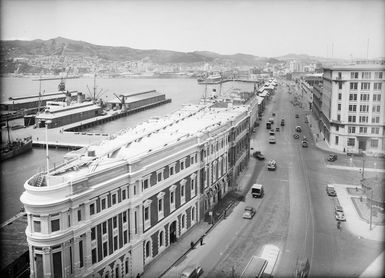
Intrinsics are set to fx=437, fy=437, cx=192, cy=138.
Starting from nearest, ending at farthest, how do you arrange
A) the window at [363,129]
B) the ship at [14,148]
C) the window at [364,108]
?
the window at [364,108] < the window at [363,129] < the ship at [14,148]

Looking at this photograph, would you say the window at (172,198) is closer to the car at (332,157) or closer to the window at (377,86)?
Answer: the car at (332,157)

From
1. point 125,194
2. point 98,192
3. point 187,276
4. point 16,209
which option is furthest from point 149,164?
point 16,209

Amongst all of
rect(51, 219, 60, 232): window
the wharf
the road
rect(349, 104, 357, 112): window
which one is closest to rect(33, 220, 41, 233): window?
rect(51, 219, 60, 232): window

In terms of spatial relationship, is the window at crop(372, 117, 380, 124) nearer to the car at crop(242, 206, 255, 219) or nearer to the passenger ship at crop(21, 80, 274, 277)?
the passenger ship at crop(21, 80, 274, 277)

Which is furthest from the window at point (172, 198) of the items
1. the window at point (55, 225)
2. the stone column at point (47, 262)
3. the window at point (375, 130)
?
the window at point (375, 130)

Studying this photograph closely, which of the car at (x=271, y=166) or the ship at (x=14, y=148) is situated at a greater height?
the car at (x=271, y=166)

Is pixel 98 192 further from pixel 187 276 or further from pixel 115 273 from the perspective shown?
pixel 187 276
